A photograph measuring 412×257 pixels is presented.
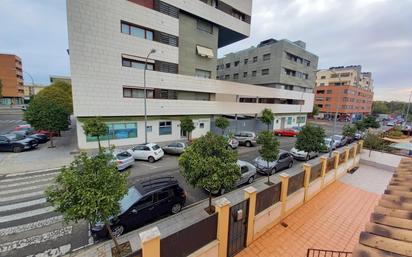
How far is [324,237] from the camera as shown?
6.75m

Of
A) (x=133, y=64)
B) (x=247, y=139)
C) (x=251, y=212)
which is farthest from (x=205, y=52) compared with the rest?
(x=251, y=212)

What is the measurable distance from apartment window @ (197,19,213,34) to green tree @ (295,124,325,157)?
17.4m

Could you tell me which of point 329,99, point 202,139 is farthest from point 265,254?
point 329,99

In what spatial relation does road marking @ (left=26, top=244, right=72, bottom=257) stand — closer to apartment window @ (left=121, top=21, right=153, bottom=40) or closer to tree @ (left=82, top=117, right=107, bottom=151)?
tree @ (left=82, top=117, right=107, bottom=151)

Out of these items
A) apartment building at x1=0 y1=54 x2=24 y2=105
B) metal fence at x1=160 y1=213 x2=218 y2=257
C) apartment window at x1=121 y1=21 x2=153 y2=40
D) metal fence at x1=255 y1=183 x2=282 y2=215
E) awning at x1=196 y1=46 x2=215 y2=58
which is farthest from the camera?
apartment building at x1=0 y1=54 x2=24 y2=105

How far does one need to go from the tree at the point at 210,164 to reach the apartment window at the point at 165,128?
14.2m

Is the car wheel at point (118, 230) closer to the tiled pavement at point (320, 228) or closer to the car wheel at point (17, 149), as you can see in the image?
the tiled pavement at point (320, 228)

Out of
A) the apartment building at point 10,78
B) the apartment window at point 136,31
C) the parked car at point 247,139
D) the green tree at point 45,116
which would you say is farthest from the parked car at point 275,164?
the apartment building at point 10,78

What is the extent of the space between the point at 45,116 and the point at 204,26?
20003 mm

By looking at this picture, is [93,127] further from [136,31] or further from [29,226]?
[136,31]

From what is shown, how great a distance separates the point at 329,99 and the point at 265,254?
69.8 meters

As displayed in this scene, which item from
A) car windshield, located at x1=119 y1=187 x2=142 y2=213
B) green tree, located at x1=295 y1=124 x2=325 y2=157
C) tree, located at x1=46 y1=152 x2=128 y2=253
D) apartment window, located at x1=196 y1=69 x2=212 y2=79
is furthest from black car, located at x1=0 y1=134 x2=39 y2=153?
green tree, located at x1=295 y1=124 x2=325 y2=157

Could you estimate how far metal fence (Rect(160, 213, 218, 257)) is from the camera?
4.21m

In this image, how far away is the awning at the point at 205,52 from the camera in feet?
73.8
